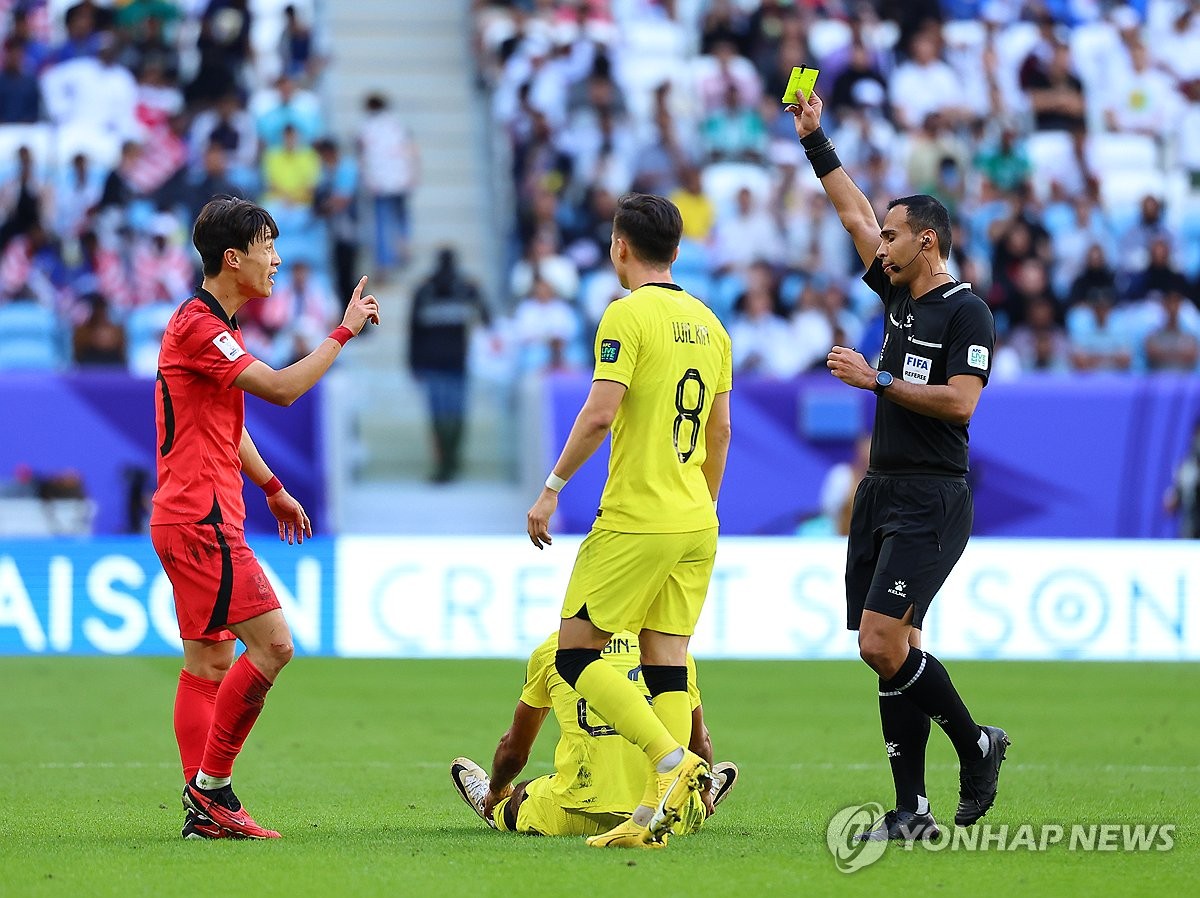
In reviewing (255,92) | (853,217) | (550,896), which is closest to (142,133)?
(255,92)

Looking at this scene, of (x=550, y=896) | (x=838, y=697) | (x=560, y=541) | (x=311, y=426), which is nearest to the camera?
(x=550, y=896)

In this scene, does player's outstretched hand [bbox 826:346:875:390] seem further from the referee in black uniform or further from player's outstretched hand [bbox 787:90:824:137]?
player's outstretched hand [bbox 787:90:824:137]

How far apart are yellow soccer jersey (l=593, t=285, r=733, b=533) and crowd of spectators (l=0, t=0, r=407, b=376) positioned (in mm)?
10325

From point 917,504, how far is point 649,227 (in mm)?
1407

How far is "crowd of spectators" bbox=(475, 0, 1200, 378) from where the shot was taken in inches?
722

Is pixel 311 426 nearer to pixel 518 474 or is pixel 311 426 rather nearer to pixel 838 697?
pixel 518 474

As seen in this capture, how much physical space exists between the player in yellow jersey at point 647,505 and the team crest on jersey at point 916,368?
681mm

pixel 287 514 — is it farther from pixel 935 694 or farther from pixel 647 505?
pixel 935 694

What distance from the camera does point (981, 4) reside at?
2320 cm

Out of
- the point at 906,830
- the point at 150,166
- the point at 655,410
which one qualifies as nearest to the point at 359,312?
the point at 655,410

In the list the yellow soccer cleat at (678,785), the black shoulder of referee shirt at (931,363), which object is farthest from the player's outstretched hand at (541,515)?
the black shoulder of referee shirt at (931,363)

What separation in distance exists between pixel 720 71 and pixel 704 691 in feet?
34.4

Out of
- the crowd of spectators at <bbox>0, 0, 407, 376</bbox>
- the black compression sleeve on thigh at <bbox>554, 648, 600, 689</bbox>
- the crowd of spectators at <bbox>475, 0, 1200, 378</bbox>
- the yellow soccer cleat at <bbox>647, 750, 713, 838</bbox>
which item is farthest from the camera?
the crowd of spectators at <bbox>475, 0, 1200, 378</bbox>

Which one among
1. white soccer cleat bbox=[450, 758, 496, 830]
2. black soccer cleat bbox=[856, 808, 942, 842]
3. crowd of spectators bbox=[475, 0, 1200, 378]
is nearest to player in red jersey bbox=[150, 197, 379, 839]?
white soccer cleat bbox=[450, 758, 496, 830]
